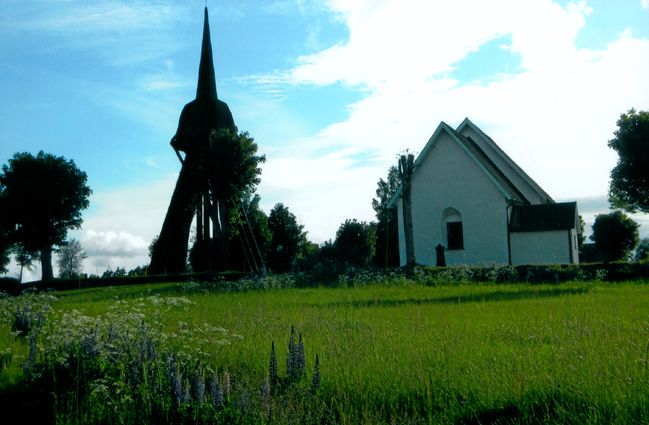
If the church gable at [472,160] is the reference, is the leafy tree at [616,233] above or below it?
below

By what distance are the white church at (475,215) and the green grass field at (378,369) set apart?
22.7m

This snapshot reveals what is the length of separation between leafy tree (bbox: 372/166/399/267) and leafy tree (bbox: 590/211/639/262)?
56.4ft

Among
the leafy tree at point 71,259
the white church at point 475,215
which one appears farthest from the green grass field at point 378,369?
the leafy tree at point 71,259

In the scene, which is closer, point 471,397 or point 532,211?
point 471,397

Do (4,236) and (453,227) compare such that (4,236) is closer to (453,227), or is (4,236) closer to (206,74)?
(206,74)

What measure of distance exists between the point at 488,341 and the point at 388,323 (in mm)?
2129

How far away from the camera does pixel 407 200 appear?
32188 millimetres

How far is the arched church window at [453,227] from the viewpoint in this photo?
120 ft

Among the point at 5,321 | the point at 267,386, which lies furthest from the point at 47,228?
the point at 267,386

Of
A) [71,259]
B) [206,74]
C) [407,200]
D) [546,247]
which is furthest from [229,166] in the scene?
[71,259]

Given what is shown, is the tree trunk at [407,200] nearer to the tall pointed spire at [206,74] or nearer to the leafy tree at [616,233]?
the tall pointed spire at [206,74]

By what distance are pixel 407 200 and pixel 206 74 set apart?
18.3 metres

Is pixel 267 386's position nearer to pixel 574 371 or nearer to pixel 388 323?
pixel 574 371

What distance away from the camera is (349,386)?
647 cm
